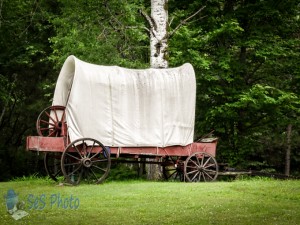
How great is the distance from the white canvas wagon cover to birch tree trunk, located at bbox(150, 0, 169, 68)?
1727mm

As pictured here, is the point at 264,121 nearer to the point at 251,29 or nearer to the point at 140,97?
the point at 251,29

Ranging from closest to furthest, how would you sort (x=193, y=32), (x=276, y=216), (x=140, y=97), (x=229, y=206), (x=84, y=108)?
(x=276, y=216), (x=229, y=206), (x=84, y=108), (x=140, y=97), (x=193, y=32)

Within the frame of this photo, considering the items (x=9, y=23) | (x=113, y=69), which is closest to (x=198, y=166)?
(x=113, y=69)

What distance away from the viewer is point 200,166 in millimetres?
15969

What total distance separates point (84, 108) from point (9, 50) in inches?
514

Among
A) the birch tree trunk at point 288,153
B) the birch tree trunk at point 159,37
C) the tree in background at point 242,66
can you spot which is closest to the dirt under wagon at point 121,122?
the birch tree trunk at point 159,37

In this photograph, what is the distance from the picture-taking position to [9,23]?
2516cm

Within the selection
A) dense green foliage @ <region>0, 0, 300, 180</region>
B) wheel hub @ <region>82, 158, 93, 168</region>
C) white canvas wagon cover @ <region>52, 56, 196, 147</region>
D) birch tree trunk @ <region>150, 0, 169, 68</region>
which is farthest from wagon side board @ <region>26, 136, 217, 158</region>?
dense green foliage @ <region>0, 0, 300, 180</region>

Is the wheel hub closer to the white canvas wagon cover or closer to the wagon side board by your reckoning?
the wagon side board

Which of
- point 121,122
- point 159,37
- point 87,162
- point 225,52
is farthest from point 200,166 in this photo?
point 225,52

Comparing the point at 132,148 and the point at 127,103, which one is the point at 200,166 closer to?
Answer: the point at 132,148

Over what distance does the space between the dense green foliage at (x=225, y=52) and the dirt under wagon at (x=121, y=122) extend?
10.5 feet

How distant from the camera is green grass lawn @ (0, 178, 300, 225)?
9039 millimetres

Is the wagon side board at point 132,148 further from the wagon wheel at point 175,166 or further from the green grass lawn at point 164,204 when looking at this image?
the green grass lawn at point 164,204
